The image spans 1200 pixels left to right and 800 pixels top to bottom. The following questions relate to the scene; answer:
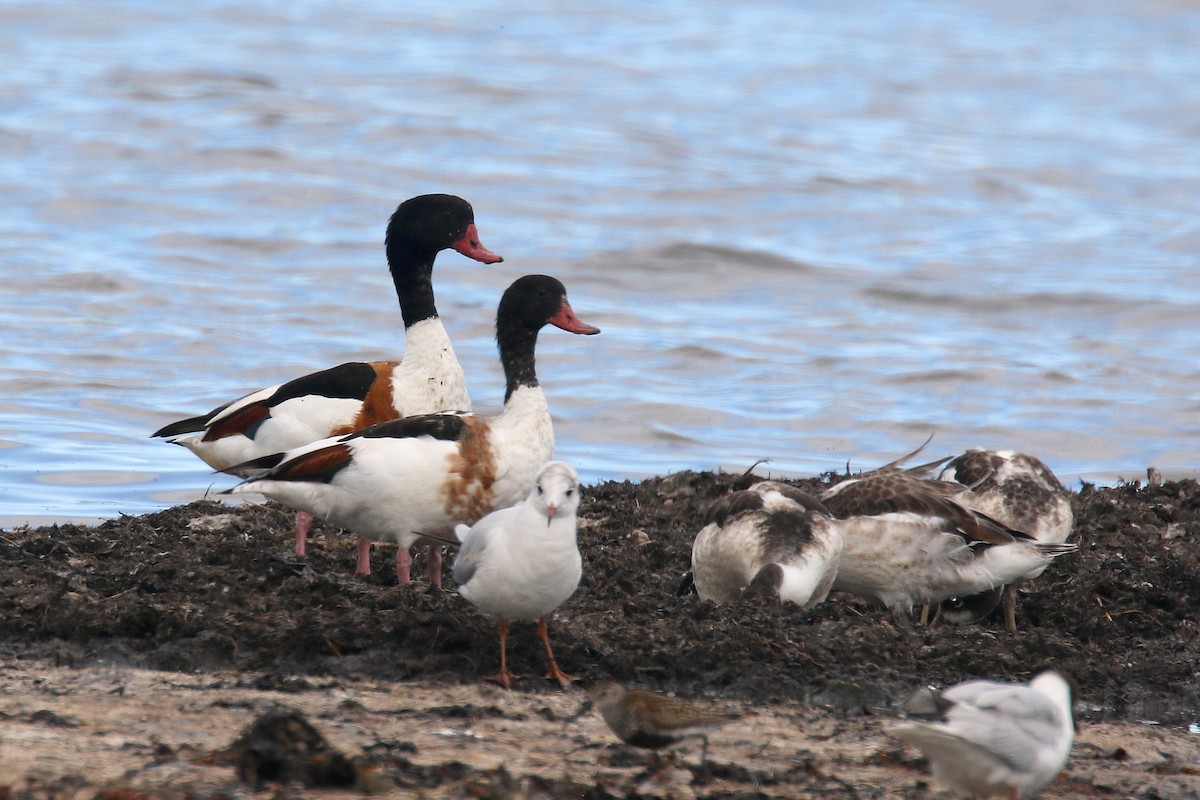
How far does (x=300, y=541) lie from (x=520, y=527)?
224 cm

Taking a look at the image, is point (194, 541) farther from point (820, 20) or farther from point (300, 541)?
point (820, 20)

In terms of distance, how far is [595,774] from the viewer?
504 centimetres

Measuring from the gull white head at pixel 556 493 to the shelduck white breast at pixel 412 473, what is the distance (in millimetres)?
1146

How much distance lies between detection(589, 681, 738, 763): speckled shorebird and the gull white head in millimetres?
1104

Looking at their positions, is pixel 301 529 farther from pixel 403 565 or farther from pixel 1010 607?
pixel 1010 607

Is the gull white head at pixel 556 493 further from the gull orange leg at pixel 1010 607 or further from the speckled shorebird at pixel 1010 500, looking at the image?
the speckled shorebird at pixel 1010 500

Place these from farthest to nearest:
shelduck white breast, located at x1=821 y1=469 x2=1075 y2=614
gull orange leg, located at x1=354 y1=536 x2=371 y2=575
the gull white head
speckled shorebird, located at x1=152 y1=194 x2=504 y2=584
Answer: speckled shorebird, located at x1=152 y1=194 x2=504 y2=584, gull orange leg, located at x1=354 y1=536 x2=371 y2=575, shelduck white breast, located at x1=821 y1=469 x2=1075 y2=614, the gull white head

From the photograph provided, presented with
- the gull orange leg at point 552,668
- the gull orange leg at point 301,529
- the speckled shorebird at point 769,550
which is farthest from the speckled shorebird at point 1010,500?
the gull orange leg at point 301,529

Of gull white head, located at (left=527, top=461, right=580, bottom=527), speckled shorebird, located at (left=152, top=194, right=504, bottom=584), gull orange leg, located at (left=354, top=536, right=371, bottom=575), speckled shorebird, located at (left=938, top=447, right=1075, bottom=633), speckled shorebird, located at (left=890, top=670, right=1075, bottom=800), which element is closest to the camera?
speckled shorebird, located at (left=890, top=670, right=1075, bottom=800)

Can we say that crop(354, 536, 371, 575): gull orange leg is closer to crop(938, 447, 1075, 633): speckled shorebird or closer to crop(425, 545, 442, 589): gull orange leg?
crop(425, 545, 442, 589): gull orange leg

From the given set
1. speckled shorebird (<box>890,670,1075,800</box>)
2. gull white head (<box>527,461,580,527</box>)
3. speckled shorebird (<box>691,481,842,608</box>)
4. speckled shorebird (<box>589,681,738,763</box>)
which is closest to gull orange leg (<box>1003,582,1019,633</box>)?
speckled shorebird (<box>691,481,842,608</box>)

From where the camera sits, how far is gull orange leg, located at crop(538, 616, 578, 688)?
6203 mm

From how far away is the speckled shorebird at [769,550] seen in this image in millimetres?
7262

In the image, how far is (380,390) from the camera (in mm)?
8789
